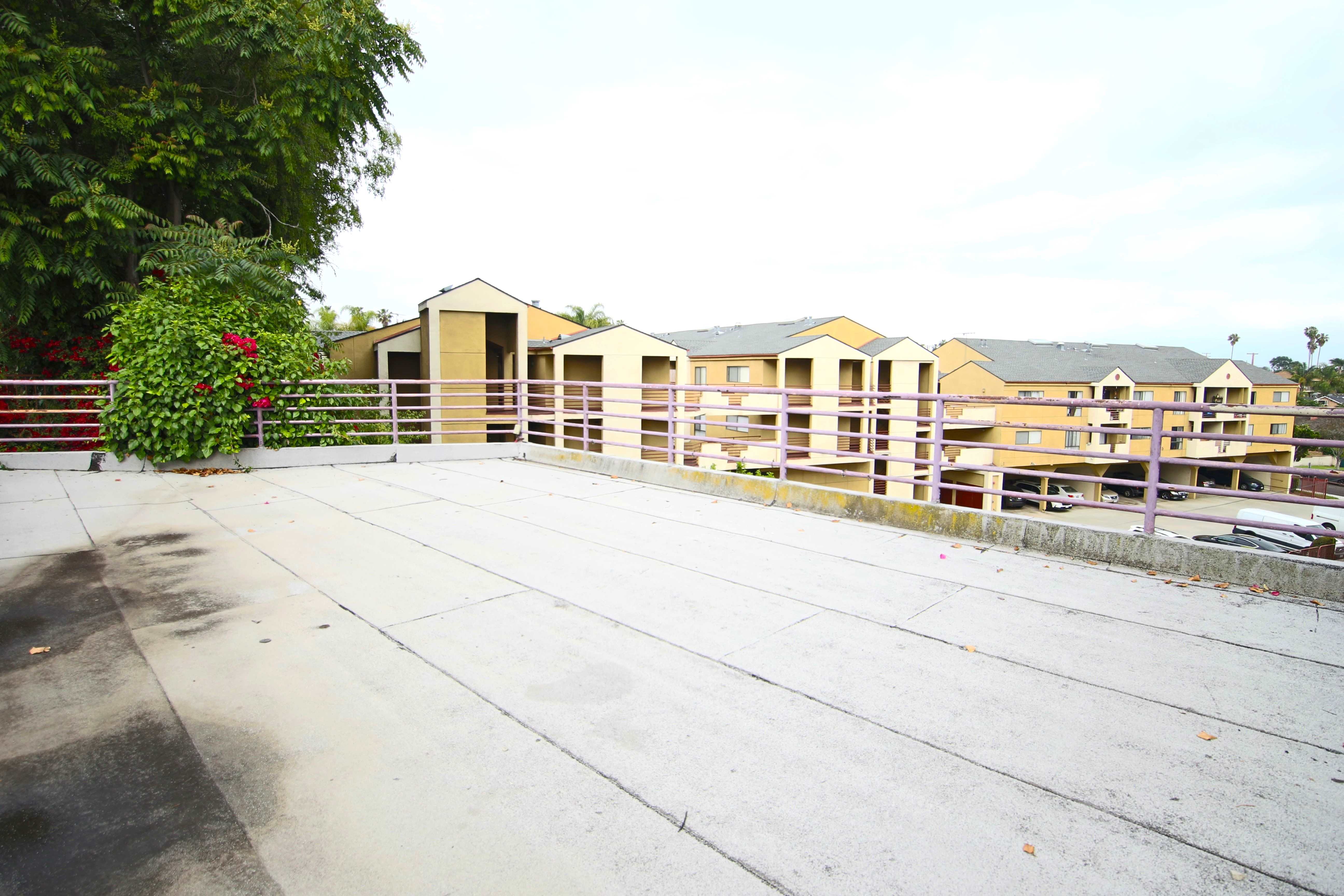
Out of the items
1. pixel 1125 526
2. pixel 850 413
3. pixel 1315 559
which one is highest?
pixel 850 413

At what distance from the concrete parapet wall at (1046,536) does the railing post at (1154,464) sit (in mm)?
252

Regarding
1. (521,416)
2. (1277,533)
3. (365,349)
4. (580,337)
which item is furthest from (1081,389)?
(365,349)

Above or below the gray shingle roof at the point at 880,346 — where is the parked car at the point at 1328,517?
below

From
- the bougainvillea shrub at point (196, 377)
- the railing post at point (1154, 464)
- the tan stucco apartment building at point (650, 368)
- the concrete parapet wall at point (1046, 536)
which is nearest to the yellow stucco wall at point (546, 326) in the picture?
the tan stucco apartment building at point (650, 368)

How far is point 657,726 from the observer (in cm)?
327

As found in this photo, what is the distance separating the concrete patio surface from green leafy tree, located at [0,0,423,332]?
8.17 meters

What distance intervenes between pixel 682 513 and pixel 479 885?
5731 millimetres

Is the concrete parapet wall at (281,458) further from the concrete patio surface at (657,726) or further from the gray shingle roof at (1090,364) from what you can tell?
the gray shingle roof at (1090,364)

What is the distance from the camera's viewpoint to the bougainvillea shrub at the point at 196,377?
10.3 meters

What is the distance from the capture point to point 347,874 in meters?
2.34

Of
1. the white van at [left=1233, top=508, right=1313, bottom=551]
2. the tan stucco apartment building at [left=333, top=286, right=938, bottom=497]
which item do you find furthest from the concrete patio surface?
the tan stucco apartment building at [left=333, top=286, right=938, bottom=497]

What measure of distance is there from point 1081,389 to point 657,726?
38101mm

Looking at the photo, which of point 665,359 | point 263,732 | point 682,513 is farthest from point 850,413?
point 665,359

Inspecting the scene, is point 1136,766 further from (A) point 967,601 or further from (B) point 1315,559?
(B) point 1315,559
